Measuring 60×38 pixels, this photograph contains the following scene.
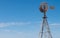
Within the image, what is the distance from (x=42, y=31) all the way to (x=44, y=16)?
340 centimetres

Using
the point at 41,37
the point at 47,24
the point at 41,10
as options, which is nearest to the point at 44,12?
the point at 41,10

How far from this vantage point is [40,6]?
31.4 m

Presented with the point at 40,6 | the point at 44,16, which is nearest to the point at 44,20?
the point at 44,16

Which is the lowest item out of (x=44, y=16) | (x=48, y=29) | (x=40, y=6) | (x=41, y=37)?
(x=41, y=37)

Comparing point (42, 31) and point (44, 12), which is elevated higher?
point (44, 12)

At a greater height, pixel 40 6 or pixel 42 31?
pixel 40 6

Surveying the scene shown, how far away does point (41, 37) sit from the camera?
30.7m

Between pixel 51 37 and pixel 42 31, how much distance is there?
2.44 metres

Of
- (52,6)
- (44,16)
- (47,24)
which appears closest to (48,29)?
(47,24)

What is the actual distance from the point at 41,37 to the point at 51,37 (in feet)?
7.86

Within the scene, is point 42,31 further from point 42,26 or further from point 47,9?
point 47,9

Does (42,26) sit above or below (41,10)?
below

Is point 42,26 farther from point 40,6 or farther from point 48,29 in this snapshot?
point 40,6

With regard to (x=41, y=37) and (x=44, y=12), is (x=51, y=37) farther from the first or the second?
(x=44, y=12)
